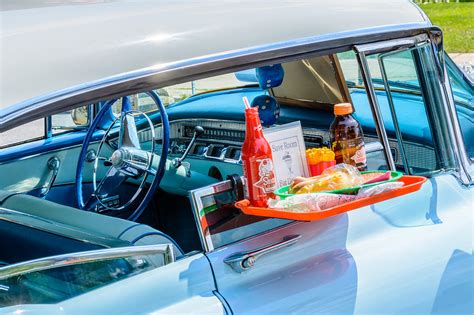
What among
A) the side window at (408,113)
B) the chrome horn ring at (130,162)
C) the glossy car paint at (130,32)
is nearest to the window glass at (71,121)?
the chrome horn ring at (130,162)

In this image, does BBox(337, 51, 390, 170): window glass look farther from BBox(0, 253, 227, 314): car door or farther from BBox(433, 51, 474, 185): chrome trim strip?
BBox(0, 253, 227, 314): car door

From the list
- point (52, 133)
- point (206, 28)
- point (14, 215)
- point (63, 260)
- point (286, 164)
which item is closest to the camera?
point (63, 260)

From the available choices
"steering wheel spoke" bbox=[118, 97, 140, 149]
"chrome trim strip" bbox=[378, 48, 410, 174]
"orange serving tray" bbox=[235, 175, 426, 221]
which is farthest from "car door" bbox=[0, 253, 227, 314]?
"steering wheel spoke" bbox=[118, 97, 140, 149]

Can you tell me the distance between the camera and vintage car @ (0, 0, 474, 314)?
184 centimetres

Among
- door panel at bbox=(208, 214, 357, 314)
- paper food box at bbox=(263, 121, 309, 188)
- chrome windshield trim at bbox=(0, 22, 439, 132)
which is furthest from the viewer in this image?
paper food box at bbox=(263, 121, 309, 188)

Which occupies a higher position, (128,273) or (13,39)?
(13,39)

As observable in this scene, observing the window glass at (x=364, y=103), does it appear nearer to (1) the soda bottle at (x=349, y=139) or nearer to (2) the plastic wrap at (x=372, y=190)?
(1) the soda bottle at (x=349, y=139)

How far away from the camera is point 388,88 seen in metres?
2.67

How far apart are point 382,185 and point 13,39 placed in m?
1.08

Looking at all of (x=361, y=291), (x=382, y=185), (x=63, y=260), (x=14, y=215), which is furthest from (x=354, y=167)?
(x=14, y=215)

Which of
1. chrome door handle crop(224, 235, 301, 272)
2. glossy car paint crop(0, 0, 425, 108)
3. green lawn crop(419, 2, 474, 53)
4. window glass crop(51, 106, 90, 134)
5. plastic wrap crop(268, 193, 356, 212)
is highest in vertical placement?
glossy car paint crop(0, 0, 425, 108)

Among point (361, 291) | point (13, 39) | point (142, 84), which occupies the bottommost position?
point (361, 291)

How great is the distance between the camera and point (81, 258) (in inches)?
73.5

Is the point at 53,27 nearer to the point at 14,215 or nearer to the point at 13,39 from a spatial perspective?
the point at 13,39
